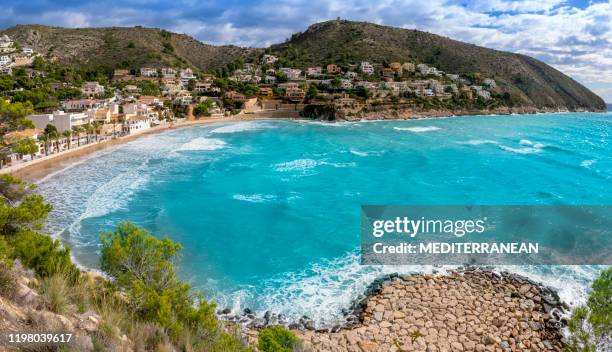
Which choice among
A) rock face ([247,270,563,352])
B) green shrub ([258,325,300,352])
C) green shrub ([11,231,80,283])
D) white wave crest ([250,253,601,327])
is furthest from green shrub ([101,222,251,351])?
white wave crest ([250,253,601,327])

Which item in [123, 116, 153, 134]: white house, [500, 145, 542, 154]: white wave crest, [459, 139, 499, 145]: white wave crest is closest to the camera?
[500, 145, 542, 154]: white wave crest

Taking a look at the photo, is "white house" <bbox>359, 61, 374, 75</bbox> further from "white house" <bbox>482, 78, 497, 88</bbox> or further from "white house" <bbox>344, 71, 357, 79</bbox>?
"white house" <bbox>482, 78, 497, 88</bbox>

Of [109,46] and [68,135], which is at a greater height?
[109,46]

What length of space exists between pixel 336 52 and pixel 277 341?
4861 inches

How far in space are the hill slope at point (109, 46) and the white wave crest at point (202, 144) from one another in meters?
65.8

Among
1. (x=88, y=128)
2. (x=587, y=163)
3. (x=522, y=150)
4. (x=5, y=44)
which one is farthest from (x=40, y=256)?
(x=5, y=44)

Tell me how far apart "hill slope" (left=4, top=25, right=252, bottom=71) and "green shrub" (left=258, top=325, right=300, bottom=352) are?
356 feet

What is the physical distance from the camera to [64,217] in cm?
2112

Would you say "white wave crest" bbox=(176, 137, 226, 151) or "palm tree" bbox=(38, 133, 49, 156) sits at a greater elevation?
"palm tree" bbox=(38, 133, 49, 156)

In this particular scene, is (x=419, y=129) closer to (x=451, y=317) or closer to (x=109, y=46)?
(x=451, y=317)

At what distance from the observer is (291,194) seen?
2706cm

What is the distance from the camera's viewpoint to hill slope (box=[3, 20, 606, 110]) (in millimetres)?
108562

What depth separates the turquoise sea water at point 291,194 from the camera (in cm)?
1585

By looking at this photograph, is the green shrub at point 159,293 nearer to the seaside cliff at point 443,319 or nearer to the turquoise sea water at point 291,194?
the seaside cliff at point 443,319
